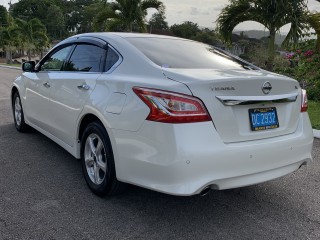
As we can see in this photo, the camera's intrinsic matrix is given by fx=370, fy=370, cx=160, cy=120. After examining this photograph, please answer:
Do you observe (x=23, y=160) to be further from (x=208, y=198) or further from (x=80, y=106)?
(x=208, y=198)

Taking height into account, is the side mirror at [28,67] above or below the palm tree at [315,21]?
below

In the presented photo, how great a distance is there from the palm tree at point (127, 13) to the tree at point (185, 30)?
168 feet

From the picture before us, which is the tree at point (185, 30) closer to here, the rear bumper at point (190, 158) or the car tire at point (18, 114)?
the car tire at point (18, 114)

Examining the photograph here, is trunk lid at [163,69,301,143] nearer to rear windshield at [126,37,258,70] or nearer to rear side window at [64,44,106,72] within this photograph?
rear windshield at [126,37,258,70]

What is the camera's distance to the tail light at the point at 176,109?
9.00 feet

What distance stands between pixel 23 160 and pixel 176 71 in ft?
8.46

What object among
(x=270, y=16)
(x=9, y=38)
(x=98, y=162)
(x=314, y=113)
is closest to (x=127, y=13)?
(x=270, y=16)

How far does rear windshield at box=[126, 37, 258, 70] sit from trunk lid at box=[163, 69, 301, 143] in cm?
26

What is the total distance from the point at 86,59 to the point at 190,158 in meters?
1.90

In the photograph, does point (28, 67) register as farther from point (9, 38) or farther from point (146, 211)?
point (9, 38)

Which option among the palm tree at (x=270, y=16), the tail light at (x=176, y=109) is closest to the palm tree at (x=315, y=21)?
the palm tree at (x=270, y=16)

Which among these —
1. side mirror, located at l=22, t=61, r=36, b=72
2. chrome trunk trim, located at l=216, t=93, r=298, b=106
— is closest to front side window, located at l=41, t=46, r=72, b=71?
side mirror, located at l=22, t=61, r=36, b=72

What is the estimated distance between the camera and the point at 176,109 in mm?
2756

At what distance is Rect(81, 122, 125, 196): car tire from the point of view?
10.8 feet
